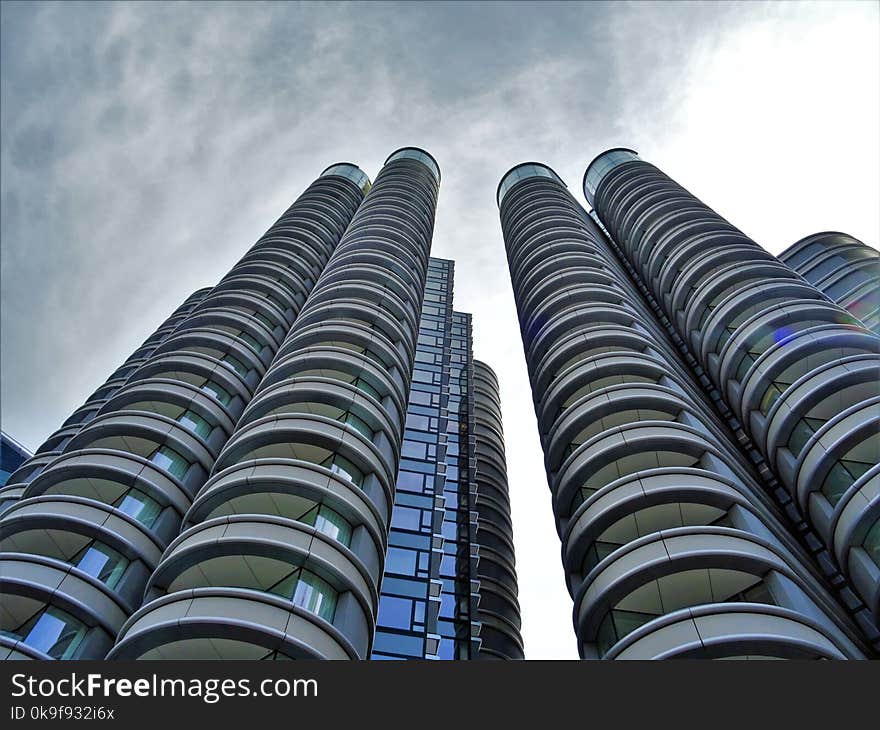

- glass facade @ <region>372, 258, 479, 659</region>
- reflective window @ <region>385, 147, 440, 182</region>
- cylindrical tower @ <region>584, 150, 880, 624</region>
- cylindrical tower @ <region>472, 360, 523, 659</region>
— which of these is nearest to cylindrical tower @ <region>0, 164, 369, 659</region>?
glass facade @ <region>372, 258, 479, 659</region>

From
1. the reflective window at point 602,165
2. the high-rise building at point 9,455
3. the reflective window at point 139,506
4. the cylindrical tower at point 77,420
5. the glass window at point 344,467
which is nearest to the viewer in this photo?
the reflective window at point 139,506

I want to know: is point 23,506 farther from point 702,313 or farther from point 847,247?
point 847,247

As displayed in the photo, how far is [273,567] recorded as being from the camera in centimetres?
2233

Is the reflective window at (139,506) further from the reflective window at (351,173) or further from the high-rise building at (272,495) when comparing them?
the reflective window at (351,173)

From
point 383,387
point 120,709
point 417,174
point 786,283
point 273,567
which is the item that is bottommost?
point 120,709

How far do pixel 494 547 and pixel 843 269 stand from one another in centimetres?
2931

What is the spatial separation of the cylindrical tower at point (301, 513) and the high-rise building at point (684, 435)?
26.0 ft

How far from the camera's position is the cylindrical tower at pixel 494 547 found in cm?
3956

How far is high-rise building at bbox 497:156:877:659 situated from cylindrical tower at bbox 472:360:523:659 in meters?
10.4

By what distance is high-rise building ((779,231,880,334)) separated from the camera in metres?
42.8

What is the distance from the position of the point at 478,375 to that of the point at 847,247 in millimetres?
31144

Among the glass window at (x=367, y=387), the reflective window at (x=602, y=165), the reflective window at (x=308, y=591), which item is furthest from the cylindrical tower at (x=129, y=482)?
the reflective window at (x=602, y=165)

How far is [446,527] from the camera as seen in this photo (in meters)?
35.8

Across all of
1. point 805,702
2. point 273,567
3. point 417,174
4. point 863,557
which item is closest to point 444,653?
point 273,567
